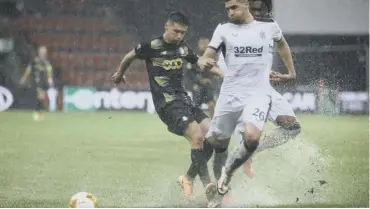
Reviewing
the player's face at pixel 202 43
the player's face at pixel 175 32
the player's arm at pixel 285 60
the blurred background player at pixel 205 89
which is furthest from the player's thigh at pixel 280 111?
the blurred background player at pixel 205 89

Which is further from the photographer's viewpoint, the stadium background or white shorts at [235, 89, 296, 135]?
the stadium background

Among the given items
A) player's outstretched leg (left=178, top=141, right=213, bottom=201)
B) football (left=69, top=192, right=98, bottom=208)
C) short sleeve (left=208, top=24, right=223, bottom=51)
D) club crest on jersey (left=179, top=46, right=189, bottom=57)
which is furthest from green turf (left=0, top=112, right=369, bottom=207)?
short sleeve (left=208, top=24, right=223, bottom=51)

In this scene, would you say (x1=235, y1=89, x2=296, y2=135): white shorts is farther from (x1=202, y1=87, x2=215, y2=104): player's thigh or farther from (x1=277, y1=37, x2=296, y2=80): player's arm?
(x1=202, y1=87, x2=215, y2=104): player's thigh

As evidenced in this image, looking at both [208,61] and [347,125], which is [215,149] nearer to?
[208,61]

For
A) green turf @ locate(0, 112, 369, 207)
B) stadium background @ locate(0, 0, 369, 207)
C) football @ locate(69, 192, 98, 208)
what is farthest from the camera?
stadium background @ locate(0, 0, 369, 207)

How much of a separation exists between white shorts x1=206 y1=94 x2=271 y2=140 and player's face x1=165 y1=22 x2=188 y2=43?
674 mm

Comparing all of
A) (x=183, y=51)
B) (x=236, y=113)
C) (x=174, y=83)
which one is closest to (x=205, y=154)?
(x=236, y=113)

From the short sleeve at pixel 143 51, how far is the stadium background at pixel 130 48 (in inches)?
47.9

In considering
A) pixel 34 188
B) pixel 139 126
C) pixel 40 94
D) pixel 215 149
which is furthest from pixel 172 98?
pixel 40 94

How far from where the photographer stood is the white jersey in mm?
7039

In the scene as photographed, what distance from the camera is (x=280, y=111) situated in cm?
771

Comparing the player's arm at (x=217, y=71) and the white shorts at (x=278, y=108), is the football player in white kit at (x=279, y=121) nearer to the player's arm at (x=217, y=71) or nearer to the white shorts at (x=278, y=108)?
the white shorts at (x=278, y=108)

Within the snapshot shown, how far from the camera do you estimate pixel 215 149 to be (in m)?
7.52

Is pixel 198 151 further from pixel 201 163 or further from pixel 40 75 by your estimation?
pixel 40 75
